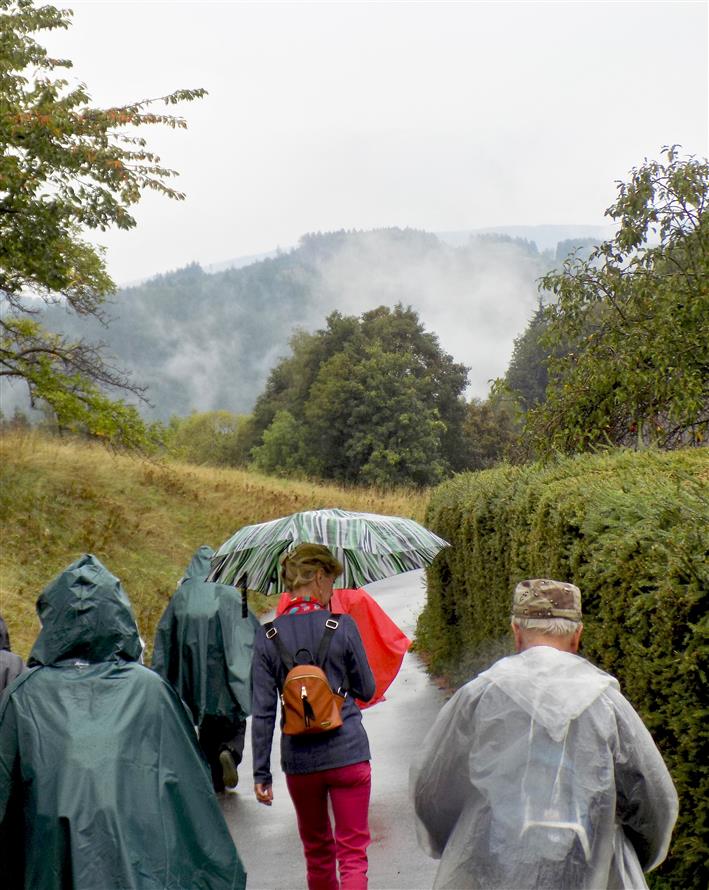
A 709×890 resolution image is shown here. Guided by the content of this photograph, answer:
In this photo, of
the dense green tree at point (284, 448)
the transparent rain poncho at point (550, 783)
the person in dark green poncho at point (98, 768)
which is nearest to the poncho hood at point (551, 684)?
the transparent rain poncho at point (550, 783)

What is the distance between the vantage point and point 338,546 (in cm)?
657

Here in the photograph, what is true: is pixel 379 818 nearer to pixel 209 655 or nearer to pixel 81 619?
pixel 209 655

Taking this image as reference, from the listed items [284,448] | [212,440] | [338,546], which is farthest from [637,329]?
[212,440]

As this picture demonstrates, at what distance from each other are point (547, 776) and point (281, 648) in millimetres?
2248

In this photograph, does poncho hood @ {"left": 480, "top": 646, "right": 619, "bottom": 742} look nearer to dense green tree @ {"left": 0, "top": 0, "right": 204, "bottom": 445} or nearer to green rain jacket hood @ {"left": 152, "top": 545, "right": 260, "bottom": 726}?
green rain jacket hood @ {"left": 152, "top": 545, "right": 260, "bottom": 726}

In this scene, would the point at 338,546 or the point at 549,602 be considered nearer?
the point at 549,602

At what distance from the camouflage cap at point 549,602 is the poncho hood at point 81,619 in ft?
5.29

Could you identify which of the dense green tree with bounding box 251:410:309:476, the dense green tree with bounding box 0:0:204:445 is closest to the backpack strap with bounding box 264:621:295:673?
the dense green tree with bounding box 0:0:204:445

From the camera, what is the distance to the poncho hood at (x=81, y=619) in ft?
14.3

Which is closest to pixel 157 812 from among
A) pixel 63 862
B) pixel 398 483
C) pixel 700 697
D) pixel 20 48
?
pixel 63 862

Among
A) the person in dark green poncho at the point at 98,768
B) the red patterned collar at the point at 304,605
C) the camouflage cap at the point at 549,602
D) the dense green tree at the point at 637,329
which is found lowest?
the person in dark green poncho at the point at 98,768

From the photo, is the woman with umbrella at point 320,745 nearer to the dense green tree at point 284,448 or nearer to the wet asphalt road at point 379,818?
the wet asphalt road at point 379,818

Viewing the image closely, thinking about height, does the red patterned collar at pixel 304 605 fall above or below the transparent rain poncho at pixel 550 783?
above

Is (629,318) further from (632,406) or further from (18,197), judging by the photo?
(18,197)
